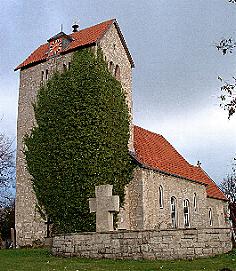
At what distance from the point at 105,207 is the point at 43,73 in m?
14.7

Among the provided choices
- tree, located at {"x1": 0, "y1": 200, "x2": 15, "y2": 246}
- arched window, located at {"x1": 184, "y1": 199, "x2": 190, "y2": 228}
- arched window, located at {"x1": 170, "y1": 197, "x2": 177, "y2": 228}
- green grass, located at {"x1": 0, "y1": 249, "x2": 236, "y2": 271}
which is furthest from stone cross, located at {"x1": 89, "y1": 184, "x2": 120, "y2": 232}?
tree, located at {"x1": 0, "y1": 200, "x2": 15, "y2": 246}

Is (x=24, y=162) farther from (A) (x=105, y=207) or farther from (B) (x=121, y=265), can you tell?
(B) (x=121, y=265)

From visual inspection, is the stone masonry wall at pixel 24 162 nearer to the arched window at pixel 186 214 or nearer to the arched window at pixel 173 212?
the arched window at pixel 173 212

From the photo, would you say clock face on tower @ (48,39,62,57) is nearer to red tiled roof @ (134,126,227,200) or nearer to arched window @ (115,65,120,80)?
arched window @ (115,65,120,80)

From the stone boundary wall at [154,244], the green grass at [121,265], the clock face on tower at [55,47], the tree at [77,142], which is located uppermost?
the clock face on tower at [55,47]

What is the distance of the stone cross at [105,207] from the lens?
17.2 metres

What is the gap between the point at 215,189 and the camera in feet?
142

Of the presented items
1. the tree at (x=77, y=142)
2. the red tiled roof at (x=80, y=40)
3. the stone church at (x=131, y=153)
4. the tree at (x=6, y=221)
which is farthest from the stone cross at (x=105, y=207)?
the tree at (x=6, y=221)

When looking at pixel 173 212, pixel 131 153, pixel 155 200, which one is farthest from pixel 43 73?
pixel 173 212

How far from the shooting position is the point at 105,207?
1736cm

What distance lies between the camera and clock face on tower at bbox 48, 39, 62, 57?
29.0 meters

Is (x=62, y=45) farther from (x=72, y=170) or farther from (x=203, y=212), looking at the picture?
(x=203, y=212)

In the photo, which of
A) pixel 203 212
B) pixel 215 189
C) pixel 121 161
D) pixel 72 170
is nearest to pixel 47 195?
pixel 72 170

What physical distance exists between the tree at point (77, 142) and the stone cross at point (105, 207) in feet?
22.1
